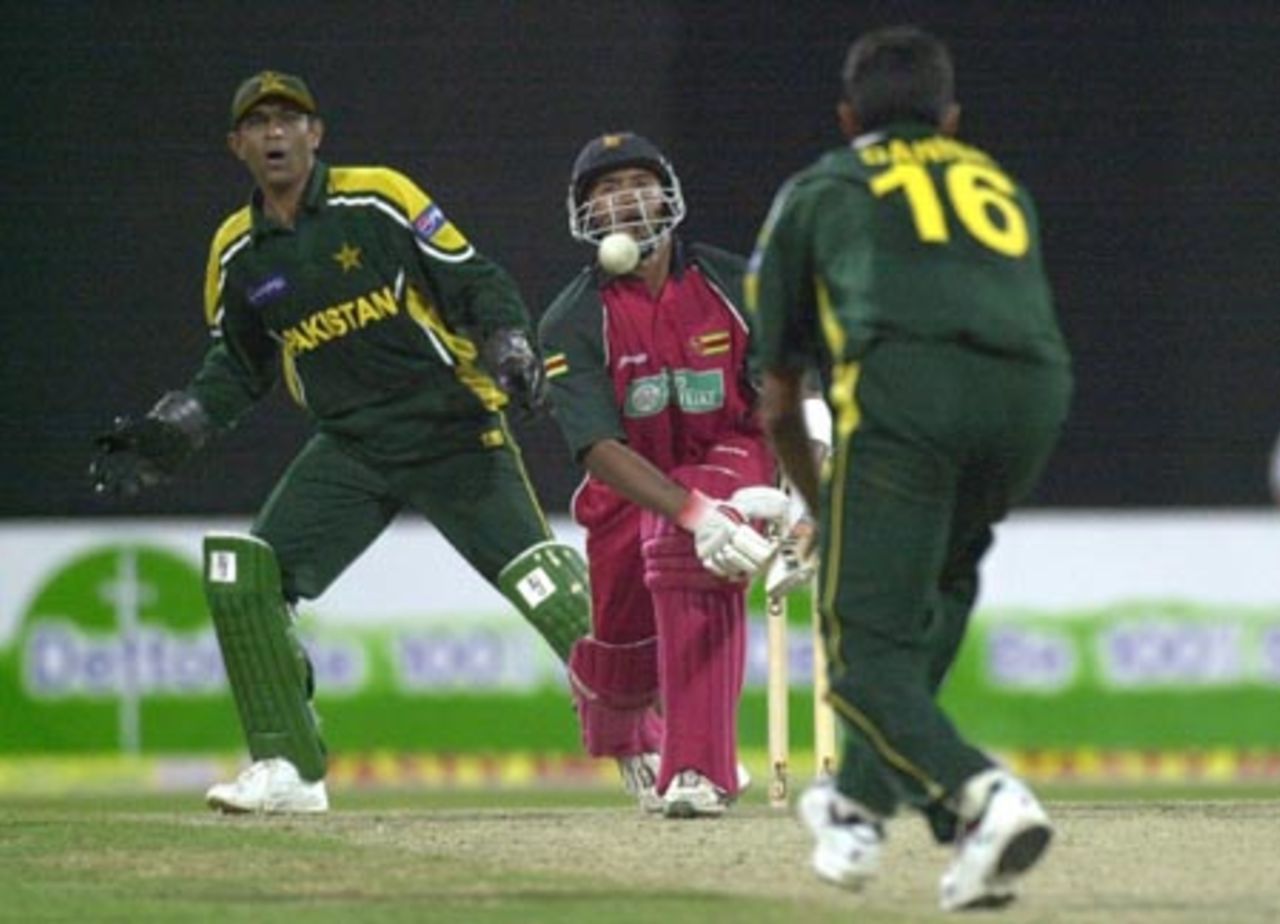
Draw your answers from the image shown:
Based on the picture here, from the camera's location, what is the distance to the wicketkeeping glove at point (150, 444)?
805 cm

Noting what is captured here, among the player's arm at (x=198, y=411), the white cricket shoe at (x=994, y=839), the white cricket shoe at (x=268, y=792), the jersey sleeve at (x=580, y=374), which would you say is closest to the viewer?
the white cricket shoe at (x=994, y=839)

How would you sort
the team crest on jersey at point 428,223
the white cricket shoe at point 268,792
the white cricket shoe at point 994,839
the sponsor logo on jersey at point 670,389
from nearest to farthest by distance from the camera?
the white cricket shoe at point 994,839
the sponsor logo on jersey at point 670,389
the team crest on jersey at point 428,223
the white cricket shoe at point 268,792

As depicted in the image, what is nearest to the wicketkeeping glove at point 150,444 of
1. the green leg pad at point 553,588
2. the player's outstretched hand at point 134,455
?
the player's outstretched hand at point 134,455

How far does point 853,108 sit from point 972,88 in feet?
18.1

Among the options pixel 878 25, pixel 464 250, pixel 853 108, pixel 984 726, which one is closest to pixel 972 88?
pixel 878 25

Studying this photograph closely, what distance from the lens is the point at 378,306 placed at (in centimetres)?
777

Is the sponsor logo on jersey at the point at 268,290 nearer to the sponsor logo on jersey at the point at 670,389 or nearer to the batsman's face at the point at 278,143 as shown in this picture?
the batsman's face at the point at 278,143

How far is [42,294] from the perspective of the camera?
1117cm

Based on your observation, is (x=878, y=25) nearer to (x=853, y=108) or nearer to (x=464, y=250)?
(x=464, y=250)

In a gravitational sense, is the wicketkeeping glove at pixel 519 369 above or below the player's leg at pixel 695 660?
above

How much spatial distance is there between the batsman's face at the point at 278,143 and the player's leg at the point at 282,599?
596mm

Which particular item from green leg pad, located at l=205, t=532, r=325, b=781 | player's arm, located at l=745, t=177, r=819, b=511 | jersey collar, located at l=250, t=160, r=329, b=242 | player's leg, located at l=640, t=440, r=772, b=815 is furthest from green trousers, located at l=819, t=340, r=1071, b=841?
green leg pad, located at l=205, t=532, r=325, b=781

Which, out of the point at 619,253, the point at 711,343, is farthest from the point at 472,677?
the point at 619,253

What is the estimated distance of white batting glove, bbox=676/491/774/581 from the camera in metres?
7.16
